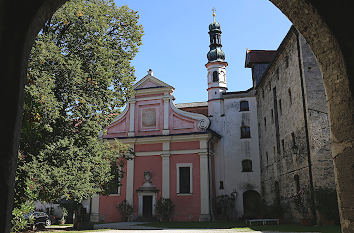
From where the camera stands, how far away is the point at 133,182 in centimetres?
2719

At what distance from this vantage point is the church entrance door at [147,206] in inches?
1036

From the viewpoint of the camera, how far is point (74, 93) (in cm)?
1332

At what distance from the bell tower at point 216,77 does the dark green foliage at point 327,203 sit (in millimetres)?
15007

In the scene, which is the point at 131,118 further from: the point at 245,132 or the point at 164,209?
the point at 245,132

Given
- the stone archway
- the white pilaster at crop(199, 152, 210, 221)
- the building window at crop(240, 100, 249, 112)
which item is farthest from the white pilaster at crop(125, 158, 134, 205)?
the stone archway

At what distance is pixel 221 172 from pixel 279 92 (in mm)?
9168

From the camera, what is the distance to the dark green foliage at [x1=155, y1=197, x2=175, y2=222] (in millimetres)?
25234

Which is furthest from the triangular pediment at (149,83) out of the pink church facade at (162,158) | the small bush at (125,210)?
the small bush at (125,210)

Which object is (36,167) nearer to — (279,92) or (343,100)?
(343,100)

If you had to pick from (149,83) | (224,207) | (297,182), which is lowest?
(224,207)

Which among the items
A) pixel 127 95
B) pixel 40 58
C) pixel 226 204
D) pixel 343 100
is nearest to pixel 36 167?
pixel 40 58

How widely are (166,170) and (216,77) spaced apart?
966 centimetres

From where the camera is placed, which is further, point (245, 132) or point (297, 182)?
point (245, 132)

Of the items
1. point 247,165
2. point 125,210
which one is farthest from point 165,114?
point 125,210
